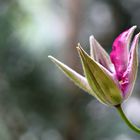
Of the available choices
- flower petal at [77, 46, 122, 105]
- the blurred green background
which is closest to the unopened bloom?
flower petal at [77, 46, 122, 105]

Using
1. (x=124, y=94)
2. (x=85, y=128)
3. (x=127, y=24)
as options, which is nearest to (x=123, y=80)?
(x=124, y=94)

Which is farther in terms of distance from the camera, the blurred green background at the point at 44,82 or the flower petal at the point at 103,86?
the blurred green background at the point at 44,82

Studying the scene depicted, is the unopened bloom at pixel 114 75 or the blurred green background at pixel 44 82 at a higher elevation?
the unopened bloom at pixel 114 75

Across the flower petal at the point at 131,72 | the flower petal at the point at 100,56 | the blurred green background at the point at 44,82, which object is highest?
the flower petal at the point at 100,56

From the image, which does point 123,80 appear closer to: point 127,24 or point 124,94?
point 124,94

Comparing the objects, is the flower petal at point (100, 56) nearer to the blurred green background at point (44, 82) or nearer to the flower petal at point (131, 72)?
the flower petal at point (131, 72)

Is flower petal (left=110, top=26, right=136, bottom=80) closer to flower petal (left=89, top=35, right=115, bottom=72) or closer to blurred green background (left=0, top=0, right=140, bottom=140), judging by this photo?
flower petal (left=89, top=35, right=115, bottom=72)

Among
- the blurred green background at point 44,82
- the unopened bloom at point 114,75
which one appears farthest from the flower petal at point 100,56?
the blurred green background at point 44,82
